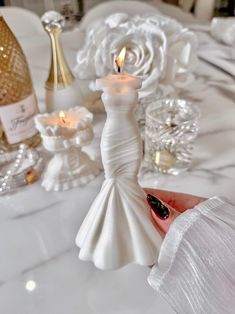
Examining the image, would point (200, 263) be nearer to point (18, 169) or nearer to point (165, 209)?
point (165, 209)

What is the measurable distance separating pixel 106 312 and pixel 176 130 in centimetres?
26

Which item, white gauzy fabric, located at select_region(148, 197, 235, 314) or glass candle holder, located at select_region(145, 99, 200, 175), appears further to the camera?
glass candle holder, located at select_region(145, 99, 200, 175)

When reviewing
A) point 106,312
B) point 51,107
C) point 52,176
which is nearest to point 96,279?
point 106,312

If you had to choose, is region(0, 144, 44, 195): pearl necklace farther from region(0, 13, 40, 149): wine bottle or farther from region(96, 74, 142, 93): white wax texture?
region(96, 74, 142, 93): white wax texture

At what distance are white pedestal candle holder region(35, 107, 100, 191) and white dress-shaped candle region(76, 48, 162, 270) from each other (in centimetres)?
13

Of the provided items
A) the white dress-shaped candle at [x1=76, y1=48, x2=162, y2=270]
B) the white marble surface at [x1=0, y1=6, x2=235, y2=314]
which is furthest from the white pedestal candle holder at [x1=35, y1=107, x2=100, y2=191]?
the white dress-shaped candle at [x1=76, y1=48, x2=162, y2=270]

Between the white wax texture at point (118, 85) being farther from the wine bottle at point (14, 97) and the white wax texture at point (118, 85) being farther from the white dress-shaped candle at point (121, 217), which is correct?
the wine bottle at point (14, 97)

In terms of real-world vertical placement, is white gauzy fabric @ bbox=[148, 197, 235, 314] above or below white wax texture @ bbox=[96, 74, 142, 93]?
below

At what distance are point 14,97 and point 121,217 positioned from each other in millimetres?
291

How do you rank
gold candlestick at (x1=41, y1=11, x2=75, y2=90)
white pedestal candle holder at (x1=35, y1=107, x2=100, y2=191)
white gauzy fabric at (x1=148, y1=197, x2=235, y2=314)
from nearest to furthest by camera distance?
white gauzy fabric at (x1=148, y1=197, x2=235, y2=314) < white pedestal candle holder at (x1=35, y1=107, x2=100, y2=191) < gold candlestick at (x1=41, y1=11, x2=75, y2=90)

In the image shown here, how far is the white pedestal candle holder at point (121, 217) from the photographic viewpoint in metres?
Answer: 0.32

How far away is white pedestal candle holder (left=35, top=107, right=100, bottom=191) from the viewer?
46cm

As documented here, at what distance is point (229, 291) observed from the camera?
0.28 m

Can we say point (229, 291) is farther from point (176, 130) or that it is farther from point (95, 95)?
point (95, 95)
